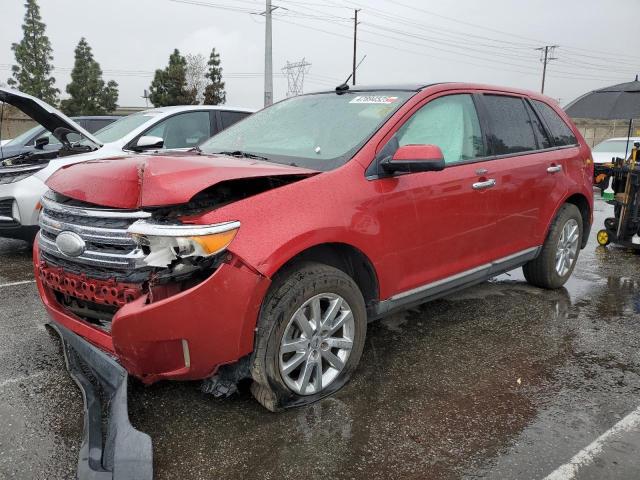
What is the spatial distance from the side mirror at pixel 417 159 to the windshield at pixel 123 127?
4.52 meters

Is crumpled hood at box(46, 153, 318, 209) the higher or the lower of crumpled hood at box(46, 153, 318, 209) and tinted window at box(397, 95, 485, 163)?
the lower

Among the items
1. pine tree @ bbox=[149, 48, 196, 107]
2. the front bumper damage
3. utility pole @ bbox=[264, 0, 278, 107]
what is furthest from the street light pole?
pine tree @ bbox=[149, 48, 196, 107]

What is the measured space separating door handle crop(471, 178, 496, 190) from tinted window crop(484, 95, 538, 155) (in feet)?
0.95

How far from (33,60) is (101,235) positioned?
6024 centimetres

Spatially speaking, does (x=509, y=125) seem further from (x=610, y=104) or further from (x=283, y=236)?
(x=610, y=104)

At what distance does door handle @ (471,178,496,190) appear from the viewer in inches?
142

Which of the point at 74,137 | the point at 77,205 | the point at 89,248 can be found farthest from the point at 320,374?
the point at 74,137

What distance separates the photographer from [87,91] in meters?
53.0

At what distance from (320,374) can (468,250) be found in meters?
1.52

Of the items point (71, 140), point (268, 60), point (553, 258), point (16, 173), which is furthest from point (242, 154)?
point (268, 60)

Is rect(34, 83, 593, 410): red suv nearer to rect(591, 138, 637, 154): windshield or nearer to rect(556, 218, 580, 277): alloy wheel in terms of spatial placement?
rect(556, 218, 580, 277): alloy wheel

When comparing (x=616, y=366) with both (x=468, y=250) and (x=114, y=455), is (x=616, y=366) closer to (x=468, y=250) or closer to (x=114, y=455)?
(x=468, y=250)

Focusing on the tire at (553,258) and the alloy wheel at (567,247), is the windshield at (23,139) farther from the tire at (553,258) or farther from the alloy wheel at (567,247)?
the alloy wheel at (567,247)

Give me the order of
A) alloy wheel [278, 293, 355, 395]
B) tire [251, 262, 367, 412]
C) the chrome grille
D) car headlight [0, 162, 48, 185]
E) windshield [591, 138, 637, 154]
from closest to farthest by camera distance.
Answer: the chrome grille, tire [251, 262, 367, 412], alloy wheel [278, 293, 355, 395], car headlight [0, 162, 48, 185], windshield [591, 138, 637, 154]
